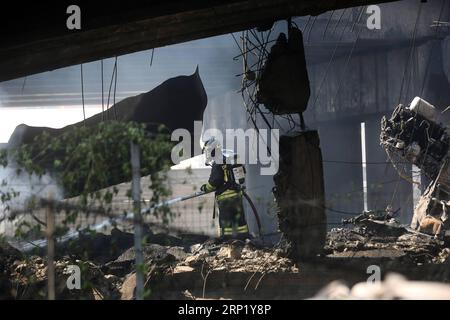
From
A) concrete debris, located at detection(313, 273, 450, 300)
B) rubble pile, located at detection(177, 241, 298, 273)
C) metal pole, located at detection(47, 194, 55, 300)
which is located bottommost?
concrete debris, located at detection(313, 273, 450, 300)

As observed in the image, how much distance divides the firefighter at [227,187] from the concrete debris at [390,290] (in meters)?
2.74

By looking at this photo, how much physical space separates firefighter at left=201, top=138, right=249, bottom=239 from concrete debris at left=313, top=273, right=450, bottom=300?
8.99 ft

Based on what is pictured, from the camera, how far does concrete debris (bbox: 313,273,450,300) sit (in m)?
5.58

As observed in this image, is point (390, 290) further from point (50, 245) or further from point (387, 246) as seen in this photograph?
point (50, 245)

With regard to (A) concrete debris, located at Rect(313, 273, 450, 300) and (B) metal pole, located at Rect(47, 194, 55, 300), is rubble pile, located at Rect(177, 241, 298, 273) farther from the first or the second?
(B) metal pole, located at Rect(47, 194, 55, 300)

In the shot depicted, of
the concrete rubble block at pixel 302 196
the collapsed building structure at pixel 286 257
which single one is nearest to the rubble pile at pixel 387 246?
the collapsed building structure at pixel 286 257

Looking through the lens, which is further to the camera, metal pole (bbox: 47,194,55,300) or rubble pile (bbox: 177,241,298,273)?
rubble pile (bbox: 177,241,298,273)

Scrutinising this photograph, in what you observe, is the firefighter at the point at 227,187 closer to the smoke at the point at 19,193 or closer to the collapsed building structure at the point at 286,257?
the collapsed building structure at the point at 286,257

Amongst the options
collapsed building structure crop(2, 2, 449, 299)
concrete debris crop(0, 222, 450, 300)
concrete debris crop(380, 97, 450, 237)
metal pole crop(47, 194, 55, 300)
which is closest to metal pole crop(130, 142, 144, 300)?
metal pole crop(47, 194, 55, 300)

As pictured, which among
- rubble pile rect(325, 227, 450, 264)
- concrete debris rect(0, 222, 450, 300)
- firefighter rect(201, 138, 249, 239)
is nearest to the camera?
concrete debris rect(0, 222, 450, 300)

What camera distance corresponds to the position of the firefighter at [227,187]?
29.4ft

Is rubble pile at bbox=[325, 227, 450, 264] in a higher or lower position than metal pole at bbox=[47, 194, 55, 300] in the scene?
lower

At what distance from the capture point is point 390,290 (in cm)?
578

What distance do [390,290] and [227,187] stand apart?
402 centimetres
